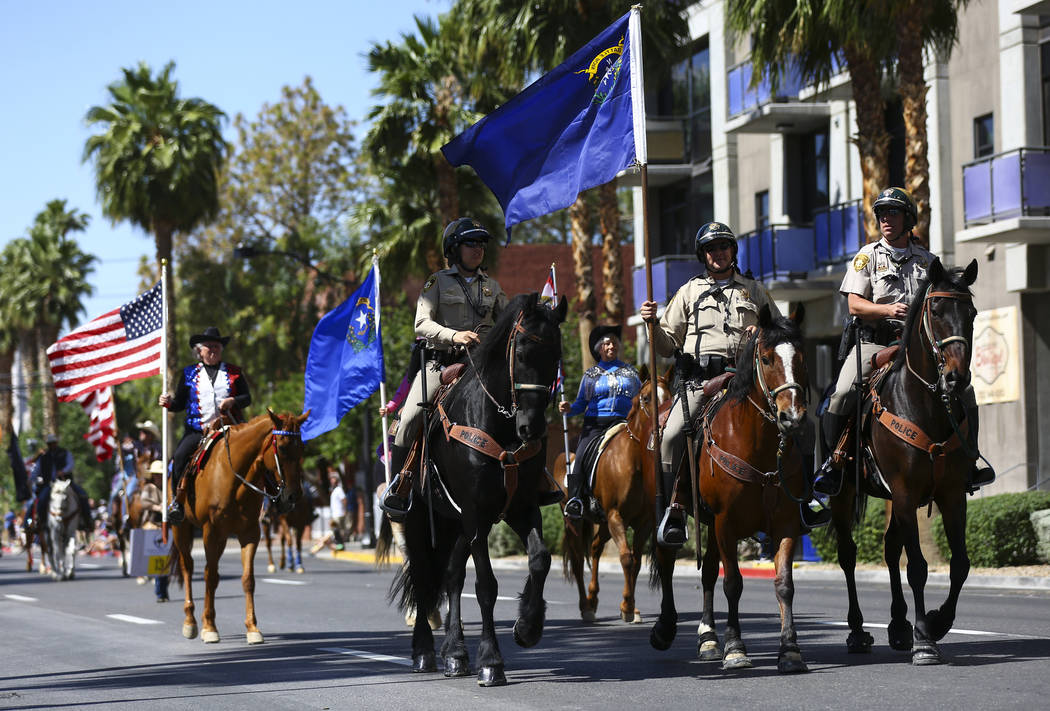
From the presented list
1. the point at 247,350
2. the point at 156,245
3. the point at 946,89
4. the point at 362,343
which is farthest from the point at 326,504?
the point at 362,343

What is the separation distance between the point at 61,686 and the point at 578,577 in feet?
19.6

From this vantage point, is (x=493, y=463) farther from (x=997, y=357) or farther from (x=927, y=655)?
(x=997, y=357)

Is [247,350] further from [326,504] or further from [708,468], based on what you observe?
[708,468]

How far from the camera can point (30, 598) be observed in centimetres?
2248

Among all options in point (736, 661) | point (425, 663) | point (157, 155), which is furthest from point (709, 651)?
point (157, 155)

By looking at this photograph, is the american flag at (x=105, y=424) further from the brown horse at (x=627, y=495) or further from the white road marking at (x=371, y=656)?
the white road marking at (x=371, y=656)

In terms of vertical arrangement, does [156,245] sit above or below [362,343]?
above

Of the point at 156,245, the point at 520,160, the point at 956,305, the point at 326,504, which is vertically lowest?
the point at 326,504

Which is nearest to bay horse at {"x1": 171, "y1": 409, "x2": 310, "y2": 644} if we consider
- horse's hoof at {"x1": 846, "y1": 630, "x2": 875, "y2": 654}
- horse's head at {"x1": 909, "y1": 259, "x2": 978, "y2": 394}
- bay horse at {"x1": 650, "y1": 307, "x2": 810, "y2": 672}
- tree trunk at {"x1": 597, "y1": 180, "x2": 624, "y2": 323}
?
bay horse at {"x1": 650, "y1": 307, "x2": 810, "y2": 672}

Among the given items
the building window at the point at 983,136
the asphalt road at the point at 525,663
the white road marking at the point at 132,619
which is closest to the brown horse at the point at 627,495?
the asphalt road at the point at 525,663

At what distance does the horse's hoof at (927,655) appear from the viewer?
977 cm

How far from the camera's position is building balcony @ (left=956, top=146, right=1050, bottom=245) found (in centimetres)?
2583

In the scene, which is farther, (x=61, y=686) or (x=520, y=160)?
(x=520, y=160)

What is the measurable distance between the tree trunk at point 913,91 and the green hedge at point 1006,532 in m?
4.60
